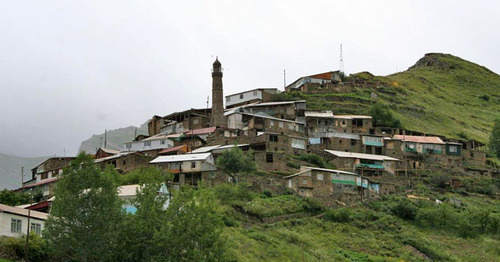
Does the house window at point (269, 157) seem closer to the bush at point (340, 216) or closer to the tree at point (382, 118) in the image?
the bush at point (340, 216)

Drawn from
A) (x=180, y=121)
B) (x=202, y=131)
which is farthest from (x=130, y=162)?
(x=180, y=121)

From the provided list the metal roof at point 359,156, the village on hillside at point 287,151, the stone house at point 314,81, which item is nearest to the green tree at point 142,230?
the village on hillside at point 287,151

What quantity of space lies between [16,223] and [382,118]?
6210 centimetres

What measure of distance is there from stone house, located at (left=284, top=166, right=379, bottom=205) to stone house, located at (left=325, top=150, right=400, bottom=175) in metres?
7.05

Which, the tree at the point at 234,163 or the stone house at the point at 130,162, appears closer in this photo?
the tree at the point at 234,163

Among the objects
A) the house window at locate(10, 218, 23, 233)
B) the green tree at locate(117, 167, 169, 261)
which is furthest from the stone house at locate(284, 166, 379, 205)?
the house window at locate(10, 218, 23, 233)

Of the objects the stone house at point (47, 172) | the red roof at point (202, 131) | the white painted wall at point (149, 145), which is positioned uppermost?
the red roof at point (202, 131)

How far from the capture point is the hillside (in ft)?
322

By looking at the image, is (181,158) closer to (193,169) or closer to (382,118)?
(193,169)

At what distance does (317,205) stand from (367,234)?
19.6 feet

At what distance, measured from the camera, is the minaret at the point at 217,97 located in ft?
269

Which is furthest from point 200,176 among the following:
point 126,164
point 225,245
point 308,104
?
point 308,104

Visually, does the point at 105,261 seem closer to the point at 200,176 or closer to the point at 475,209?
the point at 200,176

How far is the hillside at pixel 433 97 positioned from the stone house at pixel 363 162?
17832 millimetres
